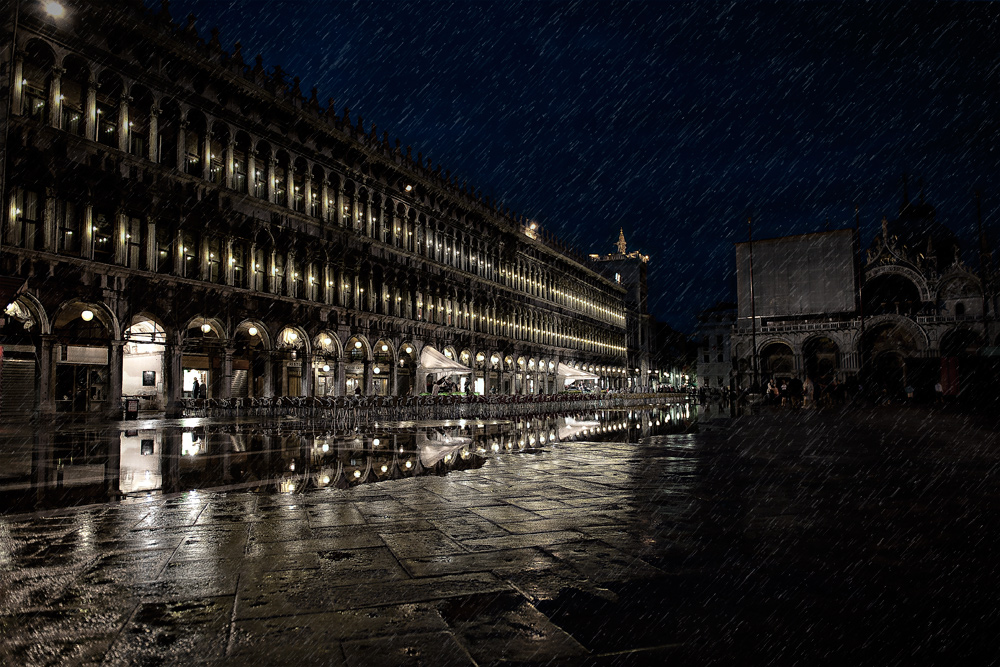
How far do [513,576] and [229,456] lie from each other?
9.63m

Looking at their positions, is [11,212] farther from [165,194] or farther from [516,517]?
[516,517]

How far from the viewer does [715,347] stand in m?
101

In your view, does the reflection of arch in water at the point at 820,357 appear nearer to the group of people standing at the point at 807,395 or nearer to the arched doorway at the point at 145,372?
the group of people standing at the point at 807,395

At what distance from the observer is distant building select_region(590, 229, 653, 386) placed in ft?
302

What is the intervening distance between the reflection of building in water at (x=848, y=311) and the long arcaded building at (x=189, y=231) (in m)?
40.0

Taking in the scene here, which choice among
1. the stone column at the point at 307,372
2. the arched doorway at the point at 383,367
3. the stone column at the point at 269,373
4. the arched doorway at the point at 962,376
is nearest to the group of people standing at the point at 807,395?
the arched doorway at the point at 962,376

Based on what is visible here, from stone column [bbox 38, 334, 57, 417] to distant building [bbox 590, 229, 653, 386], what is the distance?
250ft

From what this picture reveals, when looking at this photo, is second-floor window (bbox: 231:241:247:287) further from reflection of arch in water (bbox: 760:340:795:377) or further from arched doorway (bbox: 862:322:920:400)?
arched doorway (bbox: 862:322:920:400)

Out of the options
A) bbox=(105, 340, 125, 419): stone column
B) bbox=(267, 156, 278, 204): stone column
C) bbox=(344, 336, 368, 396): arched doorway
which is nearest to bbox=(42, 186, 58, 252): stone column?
bbox=(105, 340, 125, 419): stone column

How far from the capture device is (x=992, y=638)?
356 cm

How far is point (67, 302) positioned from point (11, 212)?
138 inches

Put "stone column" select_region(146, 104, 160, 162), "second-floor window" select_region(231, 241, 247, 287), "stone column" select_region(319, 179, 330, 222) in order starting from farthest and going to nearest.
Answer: "stone column" select_region(319, 179, 330, 222) < "second-floor window" select_region(231, 241, 247, 287) < "stone column" select_region(146, 104, 160, 162)

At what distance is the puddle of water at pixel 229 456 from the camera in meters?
8.72

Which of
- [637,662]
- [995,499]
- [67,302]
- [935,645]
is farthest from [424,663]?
[67,302]
